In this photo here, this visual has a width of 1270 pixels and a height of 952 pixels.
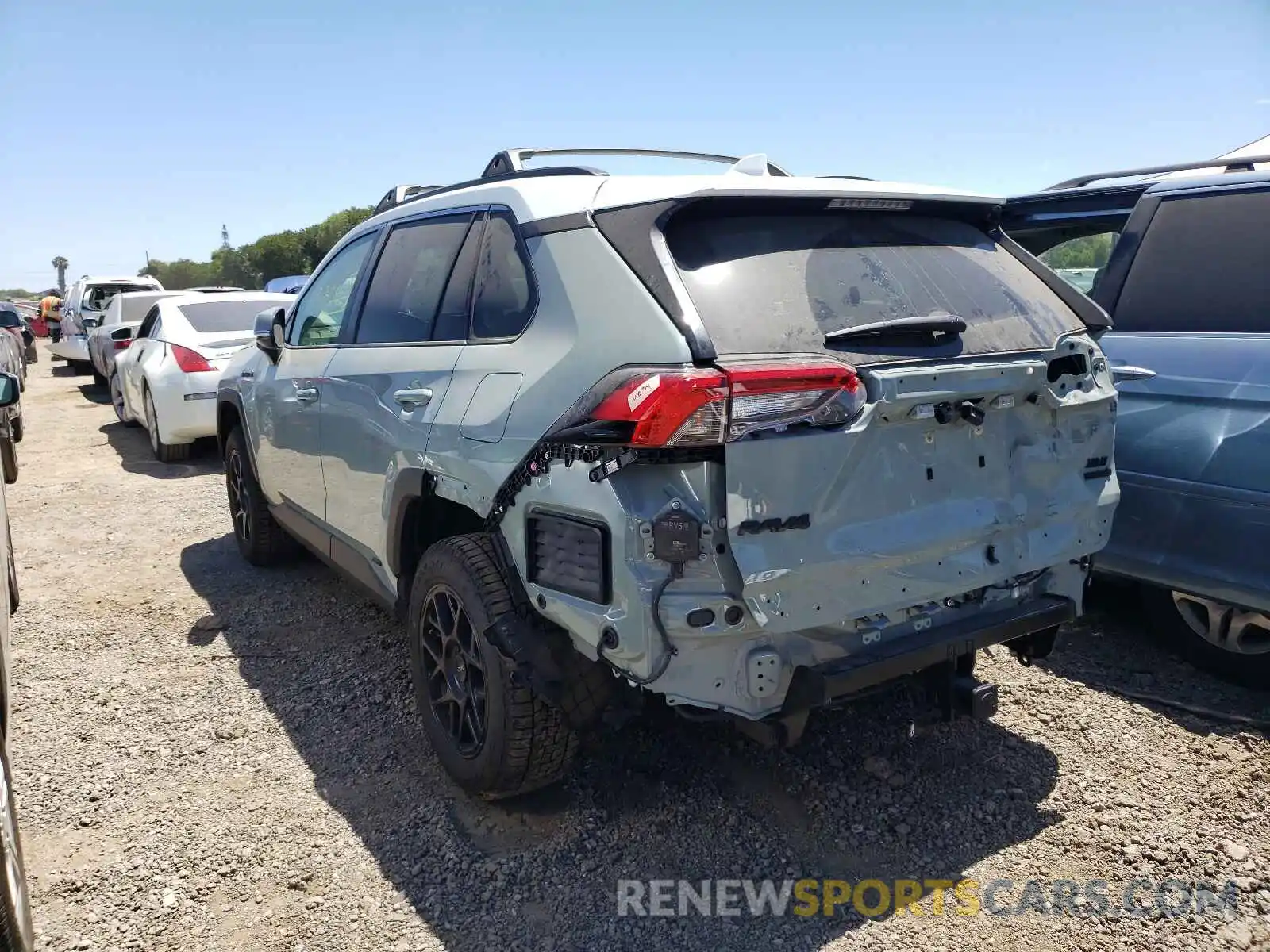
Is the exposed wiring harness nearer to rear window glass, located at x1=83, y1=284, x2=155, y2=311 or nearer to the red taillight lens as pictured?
the red taillight lens

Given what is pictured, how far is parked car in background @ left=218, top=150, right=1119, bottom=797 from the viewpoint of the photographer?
2.22 m

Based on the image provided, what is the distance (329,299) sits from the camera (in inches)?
169

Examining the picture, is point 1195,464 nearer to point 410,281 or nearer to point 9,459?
point 410,281

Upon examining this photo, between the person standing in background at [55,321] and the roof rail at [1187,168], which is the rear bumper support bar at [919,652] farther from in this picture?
the person standing in background at [55,321]

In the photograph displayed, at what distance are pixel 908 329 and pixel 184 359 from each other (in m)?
7.67

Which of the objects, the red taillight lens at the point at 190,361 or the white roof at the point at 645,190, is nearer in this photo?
the white roof at the point at 645,190

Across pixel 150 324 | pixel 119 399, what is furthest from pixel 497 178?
pixel 119 399

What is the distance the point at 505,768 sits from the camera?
2734 mm

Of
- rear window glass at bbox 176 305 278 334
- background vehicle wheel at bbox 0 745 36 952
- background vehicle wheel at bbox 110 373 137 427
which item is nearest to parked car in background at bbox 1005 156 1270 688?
background vehicle wheel at bbox 0 745 36 952

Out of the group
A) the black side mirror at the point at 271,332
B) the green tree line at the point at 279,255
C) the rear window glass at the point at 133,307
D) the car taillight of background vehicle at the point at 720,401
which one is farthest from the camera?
the green tree line at the point at 279,255

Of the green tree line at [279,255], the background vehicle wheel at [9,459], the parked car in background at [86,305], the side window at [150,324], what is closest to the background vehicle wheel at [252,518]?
the background vehicle wheel at [9,459]

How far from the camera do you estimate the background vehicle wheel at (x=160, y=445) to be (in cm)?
848

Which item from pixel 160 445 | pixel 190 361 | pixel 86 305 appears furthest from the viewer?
pixel 86 305

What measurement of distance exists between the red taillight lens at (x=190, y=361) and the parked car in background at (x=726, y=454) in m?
5.88
